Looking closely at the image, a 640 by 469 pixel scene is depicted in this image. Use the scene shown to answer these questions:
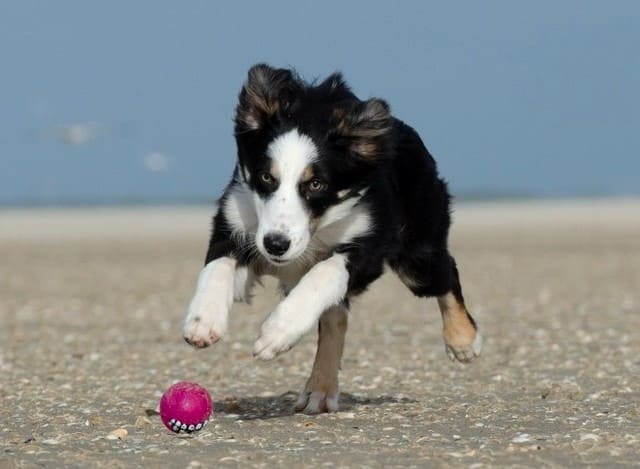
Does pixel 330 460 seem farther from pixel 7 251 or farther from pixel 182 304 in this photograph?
pixel 7 251

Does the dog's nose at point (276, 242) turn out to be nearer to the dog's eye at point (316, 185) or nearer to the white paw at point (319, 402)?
the dog's eye at point (316, 185)

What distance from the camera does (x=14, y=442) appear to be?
698 cm

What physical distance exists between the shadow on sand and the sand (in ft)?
0.06

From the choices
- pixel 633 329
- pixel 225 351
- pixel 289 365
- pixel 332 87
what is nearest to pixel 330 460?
pixel 332 87

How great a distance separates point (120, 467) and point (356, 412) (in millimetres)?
2087

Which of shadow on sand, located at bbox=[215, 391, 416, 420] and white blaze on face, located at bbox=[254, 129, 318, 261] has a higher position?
white blaze on face, located at bbox=[254, 129, 318, 261]

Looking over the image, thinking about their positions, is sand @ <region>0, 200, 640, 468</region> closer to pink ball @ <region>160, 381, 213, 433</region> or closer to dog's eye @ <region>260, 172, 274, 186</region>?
pink ball @ <region>160, 381, 213, 433</region>

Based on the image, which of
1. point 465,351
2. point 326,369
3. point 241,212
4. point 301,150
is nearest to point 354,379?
point 465,351

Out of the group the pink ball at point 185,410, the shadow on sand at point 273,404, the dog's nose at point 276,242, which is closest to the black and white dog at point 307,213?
the dog's nose at point 276,242

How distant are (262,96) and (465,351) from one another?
7.57 ft

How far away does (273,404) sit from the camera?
27.9 feet

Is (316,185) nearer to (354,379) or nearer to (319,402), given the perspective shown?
(319,402)

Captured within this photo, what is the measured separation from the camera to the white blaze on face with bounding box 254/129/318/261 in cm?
679

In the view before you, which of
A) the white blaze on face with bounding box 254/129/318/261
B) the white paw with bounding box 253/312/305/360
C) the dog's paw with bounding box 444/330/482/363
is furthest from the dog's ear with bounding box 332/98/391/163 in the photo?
the dog's paw with bounding box 444/330/482/363
